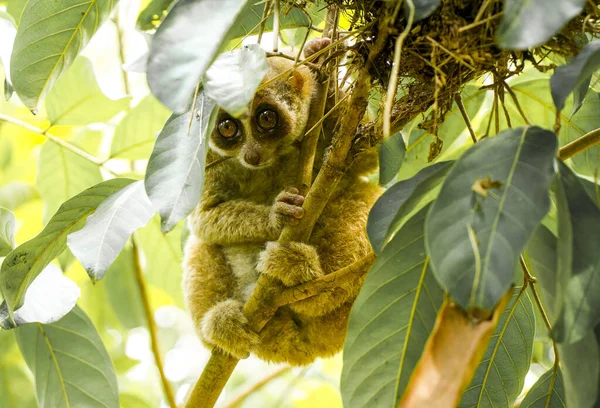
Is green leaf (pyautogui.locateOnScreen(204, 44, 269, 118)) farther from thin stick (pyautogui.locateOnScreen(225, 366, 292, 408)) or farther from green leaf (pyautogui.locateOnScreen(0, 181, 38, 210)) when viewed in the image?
green leaf (pyautogui.locateOnScreen(0, 181, 38, 210))

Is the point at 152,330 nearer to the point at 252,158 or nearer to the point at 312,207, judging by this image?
the point at 252,158

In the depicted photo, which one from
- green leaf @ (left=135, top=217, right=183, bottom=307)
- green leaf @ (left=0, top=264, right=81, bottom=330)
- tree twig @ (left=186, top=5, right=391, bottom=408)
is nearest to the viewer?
tree twig @ (left=186, top=5, right=391, bottom=408)

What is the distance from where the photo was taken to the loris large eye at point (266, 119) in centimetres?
301

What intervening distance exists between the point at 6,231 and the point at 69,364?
56 centimetres

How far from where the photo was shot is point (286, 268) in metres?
2.53

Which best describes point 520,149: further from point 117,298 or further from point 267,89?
point 117,298

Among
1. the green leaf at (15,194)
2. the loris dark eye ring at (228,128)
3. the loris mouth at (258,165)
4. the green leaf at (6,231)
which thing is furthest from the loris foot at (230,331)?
the green leaf at (15,194)

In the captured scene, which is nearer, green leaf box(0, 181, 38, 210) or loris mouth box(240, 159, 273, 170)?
loris mouth box(240, 159, 273, 170)

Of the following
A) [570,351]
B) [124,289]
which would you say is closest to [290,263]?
[570,351]

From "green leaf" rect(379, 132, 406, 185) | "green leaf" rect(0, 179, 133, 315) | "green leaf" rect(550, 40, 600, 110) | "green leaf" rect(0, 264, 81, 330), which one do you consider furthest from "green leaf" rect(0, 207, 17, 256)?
"green leaf" rect(550, 40, 600, 110)

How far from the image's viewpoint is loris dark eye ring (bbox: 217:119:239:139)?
2.94 meters

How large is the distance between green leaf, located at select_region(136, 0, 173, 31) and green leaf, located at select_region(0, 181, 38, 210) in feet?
8.88

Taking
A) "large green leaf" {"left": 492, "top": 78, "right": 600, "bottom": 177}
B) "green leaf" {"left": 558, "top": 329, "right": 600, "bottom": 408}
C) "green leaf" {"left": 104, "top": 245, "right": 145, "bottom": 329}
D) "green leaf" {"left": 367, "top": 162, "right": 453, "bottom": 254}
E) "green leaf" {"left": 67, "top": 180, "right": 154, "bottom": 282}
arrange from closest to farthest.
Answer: "green leaf" {"left": 558, "top": 329, "right": 600, "bottom": 408} < "green leaf" {"left": 367, "top": 162, "right": 453, "bottom": 254} < "green leaf" {"left": 67, "top": 180, "right": 154, "bottom": 282} < "large green leaf" {"left": 492, "top": 78, "right": 600, "bottom": 177} < "green leaf" {"left": 104, "top": 245, "right": 145, "bottom": 329}

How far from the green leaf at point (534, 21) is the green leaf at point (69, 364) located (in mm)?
1923
